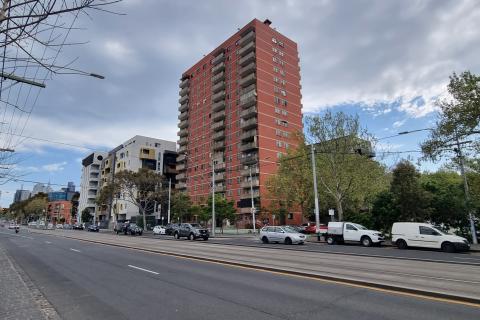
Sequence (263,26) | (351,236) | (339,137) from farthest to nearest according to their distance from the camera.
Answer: (263,26), (339,137), (351,236)

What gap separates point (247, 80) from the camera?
78750mm

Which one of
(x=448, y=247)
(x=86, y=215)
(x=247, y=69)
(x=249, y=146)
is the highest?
(x=247, y=69)

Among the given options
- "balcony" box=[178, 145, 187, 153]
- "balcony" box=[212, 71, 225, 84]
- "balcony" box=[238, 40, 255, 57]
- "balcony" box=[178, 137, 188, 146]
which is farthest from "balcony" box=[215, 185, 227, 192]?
"balcony" box=[238, 40, 255, 57]

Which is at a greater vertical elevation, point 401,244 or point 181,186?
point 181,186

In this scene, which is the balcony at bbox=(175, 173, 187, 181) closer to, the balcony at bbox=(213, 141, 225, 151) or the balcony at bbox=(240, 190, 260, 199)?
the balcony at bbox=(213, 141, 225, 151)

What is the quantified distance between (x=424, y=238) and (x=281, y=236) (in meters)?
11.1

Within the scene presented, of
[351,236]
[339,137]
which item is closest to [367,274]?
[351,236]

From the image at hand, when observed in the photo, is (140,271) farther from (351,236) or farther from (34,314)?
(351,236)

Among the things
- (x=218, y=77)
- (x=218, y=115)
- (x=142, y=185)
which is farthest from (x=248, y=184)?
(x=218, y=77)

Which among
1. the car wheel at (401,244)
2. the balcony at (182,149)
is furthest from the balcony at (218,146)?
the car wheel at (401,244)

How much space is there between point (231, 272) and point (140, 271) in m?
3.35

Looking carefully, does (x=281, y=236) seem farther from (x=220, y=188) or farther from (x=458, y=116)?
(x=220, y=188)

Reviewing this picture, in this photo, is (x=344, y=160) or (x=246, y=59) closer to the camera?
(x=344, y=160)

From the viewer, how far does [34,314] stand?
22.0 feet
